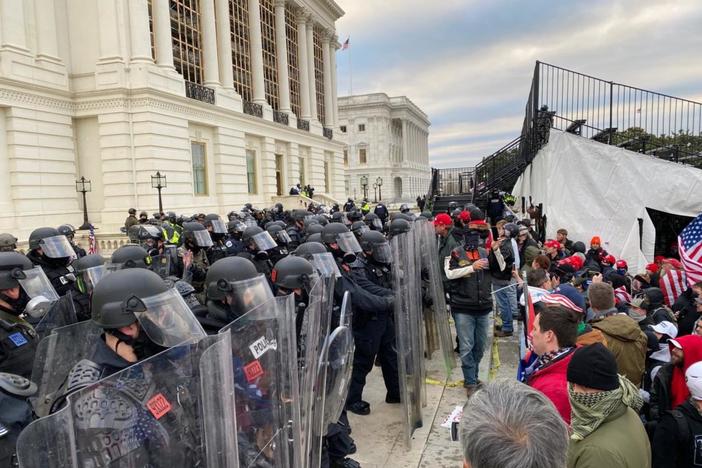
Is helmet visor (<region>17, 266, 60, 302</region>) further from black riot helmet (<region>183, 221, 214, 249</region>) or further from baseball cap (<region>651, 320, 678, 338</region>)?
baseball cap (<region>651, 320, 678, 338</region>)

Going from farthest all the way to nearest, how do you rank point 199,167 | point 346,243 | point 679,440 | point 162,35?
point 199,167
point 162,35
point 346,243
point 679,440

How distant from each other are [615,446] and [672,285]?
4.79 m

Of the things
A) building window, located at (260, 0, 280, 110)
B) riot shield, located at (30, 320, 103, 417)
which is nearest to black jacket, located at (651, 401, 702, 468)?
riot shield, located at (30, 320, 103, 417)

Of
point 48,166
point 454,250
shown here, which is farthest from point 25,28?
point 454,250

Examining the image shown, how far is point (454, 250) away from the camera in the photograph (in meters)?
5.11

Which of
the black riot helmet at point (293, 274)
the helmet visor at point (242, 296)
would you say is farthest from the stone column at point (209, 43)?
the helmet visor at point (242, 296)

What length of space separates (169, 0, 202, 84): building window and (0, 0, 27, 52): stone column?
262 inches

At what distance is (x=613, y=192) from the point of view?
9.62 meters

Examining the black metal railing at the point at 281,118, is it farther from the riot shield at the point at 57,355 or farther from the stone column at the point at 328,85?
the riot shield at the point at 57,355

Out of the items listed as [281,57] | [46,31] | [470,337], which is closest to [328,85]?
[281,57]

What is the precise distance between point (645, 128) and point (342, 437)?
979 centimetres

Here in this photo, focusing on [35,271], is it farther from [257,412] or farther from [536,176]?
[536,176]

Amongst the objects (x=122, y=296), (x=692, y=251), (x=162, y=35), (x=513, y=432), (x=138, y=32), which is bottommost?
(x=692, y=251)

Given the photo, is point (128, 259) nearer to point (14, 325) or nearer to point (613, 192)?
point (14, 325)
